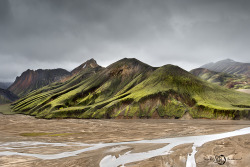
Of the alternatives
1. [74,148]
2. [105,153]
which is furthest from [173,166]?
[74,148]

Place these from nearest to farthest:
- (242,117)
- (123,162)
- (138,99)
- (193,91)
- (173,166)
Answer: (173,166) → (123,162) → (242,117) → (138,99) → (193,91)

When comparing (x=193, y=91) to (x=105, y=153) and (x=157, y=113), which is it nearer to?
(x=157, y=113)

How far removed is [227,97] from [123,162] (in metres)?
152

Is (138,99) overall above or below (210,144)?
above

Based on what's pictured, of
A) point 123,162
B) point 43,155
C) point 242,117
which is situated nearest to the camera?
point 123,162

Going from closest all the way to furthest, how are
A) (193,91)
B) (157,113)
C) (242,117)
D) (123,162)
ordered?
(123,162)
(242,117)
(157,113)
(193,91)

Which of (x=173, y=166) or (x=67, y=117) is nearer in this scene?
(x=173, y=166)

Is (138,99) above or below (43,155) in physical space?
above

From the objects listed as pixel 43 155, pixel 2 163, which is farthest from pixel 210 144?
pixel 2 163

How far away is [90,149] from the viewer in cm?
4088

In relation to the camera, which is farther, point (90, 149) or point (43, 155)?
point (90, 149)

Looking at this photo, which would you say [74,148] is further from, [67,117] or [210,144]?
[67,117]

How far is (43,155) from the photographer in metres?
37.0

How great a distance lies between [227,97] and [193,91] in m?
30.3
